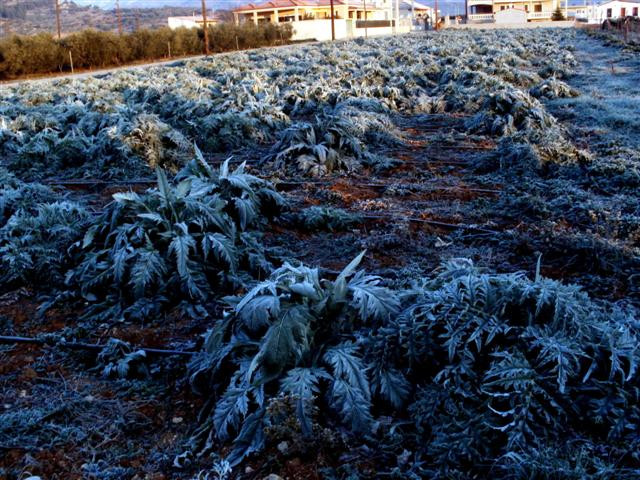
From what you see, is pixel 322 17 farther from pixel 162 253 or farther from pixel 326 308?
pixel 326 308

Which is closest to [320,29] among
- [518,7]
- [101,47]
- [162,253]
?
[101,47]

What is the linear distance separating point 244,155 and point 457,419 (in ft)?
25.8

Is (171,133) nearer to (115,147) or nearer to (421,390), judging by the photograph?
(115,147)

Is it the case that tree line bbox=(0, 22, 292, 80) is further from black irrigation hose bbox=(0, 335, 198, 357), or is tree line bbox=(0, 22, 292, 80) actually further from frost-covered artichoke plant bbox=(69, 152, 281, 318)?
black irrigation hose bbox=(0, 335, 198, 357)

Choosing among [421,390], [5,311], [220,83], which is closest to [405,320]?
[421,390]

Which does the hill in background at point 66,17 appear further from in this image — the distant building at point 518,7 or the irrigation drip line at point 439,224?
the irrigation drip line at point 439,224

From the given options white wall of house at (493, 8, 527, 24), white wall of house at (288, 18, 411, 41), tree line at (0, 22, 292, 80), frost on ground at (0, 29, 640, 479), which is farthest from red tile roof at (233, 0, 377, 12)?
frost on ground at (0, 29, 640, 479)

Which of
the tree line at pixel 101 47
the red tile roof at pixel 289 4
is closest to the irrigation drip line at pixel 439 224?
the tree line at pixel 101 47

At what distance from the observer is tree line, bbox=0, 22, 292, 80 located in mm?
32219

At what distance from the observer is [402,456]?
2.97m

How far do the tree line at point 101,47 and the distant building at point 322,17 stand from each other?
13.7 meters

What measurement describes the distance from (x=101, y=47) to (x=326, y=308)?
37.4 metres

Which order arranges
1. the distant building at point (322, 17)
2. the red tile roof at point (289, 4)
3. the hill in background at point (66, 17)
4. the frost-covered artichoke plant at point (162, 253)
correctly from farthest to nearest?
the hill in background at point (66, 17) → the red tile roof at point (289, 4) → the distant building at point (322, 17) → the frost-covered artichoke plant at point (162, 253)

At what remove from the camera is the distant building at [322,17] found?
209 feet
